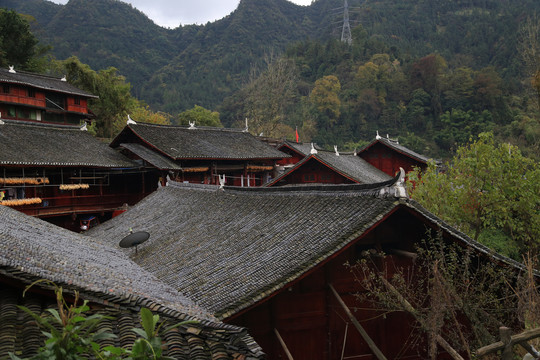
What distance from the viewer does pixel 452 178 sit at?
16453 mm

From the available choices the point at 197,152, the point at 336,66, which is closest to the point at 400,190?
the point at 197,152

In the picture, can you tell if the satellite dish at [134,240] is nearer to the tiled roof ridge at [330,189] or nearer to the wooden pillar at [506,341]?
the tiled roof ridge at [330,189]

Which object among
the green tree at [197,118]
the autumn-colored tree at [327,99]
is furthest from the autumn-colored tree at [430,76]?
the green tree at [197,118]

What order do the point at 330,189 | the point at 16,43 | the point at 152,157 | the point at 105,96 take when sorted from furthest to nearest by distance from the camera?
the point at 105,96 < the point at 16,43 < the point at 152,157 < the point at 330,189

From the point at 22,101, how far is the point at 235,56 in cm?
6418

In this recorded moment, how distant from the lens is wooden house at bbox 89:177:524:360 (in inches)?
314

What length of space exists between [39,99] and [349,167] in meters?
24.2

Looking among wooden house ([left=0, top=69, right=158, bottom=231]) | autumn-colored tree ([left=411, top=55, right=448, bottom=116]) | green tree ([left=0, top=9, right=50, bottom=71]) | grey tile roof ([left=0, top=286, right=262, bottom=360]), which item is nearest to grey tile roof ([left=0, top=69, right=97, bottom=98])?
wooden house ([left=0, top=69, right=158, bottom=231])

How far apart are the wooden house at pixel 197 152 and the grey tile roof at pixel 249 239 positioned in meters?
10.3

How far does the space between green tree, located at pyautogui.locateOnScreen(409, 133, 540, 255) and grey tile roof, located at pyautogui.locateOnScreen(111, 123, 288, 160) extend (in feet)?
48.7

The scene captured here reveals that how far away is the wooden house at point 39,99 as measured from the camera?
30344 millimetres

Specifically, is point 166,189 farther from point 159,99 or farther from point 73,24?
point 73,24

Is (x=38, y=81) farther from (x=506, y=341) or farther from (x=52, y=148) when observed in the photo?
(x=506, y=341)

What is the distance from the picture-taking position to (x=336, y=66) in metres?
80.2
